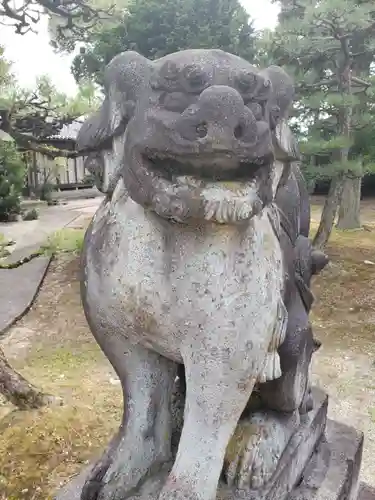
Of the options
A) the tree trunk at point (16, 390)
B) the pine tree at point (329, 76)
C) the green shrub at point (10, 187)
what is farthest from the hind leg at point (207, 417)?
the green shrub at point (10, 187)

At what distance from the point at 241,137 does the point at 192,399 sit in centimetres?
42

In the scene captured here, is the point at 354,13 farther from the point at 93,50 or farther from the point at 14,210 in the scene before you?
the point at 14,210

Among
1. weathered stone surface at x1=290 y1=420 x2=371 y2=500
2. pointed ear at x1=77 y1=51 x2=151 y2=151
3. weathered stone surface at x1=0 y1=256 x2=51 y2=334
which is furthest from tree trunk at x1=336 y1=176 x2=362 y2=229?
pointed ear at x1=77 y1=51 x2=151 y2=151

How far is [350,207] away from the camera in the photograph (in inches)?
295

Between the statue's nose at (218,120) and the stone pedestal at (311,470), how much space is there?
61 centimetres

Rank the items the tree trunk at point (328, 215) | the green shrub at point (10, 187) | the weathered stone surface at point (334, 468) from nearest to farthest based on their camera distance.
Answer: the weathered stone surface at point (334, 468), the tree trunk at point (328, 215), the green shrub at point (10, 187)

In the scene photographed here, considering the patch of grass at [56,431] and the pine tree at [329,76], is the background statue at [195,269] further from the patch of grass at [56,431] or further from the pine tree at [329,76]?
the pine tree at [329,76]

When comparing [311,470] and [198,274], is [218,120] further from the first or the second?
[311,470]

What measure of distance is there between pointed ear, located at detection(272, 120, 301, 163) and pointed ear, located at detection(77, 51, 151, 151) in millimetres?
207

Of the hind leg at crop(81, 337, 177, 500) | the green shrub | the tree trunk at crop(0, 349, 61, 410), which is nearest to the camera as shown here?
the hind leg at crop(81, 337, 177, 500)

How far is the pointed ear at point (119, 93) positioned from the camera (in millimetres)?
781

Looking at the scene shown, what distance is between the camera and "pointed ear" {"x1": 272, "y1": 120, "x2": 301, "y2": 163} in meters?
0.83

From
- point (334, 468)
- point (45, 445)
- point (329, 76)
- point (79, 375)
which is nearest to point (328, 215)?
point (329, 76)

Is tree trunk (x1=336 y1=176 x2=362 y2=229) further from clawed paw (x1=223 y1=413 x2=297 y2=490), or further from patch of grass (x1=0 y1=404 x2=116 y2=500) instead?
clawed paw (x1=223 y1=413 x2=297 y2=490)
